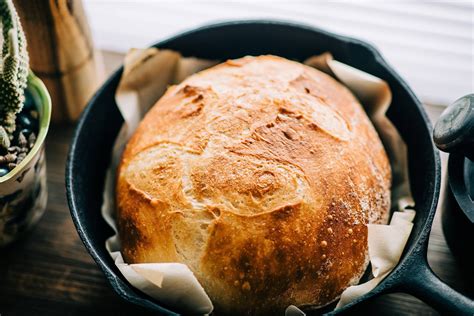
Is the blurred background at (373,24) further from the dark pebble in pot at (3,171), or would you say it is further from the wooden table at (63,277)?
the dark pebble in pot at (3,171)

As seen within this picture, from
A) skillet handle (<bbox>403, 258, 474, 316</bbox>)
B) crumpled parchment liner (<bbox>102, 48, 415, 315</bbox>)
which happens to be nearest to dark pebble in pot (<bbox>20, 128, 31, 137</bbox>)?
crumpled parchment liner (<bbox>102, 48, 415, 315</bbox>)

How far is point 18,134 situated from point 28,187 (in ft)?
0.37

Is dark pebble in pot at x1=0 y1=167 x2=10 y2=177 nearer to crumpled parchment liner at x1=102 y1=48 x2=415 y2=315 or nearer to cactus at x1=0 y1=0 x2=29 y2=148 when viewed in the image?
cactus at x1=0 y1=0 x2=29 y2=148

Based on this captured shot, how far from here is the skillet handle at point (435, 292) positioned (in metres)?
0.87

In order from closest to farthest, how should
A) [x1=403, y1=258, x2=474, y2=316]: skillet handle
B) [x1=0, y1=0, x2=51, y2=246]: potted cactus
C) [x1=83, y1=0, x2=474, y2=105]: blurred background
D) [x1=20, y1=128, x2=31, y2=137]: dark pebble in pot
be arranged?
[x1=403, y1=258, x2=474, y2=316]: skillet handle, [x1=0, y1=0, x2=51, y2=246]: potted cactus, [x1=20, y1=128, x2=31, y2=137]: dark pebble in pot, [x1=83, y1=0, x2=474, y2=105]: blurred background

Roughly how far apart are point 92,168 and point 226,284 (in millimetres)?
406

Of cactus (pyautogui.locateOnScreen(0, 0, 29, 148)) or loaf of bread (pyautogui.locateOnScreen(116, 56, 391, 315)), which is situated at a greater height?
cactus (pyautogui.locateOnScreen(0, 0, 29, 148))

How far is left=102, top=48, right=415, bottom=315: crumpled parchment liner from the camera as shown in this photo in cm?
96

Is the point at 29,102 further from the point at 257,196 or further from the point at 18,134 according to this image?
the point at 257,196

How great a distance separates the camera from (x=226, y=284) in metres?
0.96

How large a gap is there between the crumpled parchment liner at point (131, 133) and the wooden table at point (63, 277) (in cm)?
13

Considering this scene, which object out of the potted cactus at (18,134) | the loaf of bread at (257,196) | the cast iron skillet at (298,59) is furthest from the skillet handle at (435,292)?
the potted cactus at (18,134)

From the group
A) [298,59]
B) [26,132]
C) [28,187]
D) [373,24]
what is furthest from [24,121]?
[373,24]

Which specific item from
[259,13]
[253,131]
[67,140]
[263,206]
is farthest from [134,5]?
[263,206]
